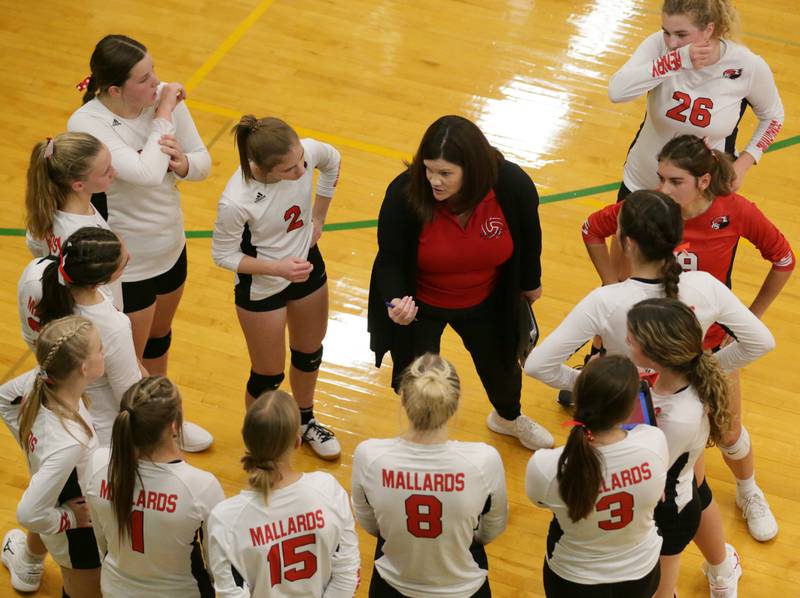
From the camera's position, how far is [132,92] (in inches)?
159

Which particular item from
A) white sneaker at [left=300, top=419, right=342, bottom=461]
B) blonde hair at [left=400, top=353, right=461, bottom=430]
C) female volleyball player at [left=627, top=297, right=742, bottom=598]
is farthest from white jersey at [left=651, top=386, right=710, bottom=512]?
white sneaker at [left=300, top=419, right=342, bottom=461]

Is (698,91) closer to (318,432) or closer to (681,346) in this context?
(681,346)

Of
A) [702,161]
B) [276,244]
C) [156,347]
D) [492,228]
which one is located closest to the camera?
[702,161]

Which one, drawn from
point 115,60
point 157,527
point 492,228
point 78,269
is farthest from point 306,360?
point 157,527

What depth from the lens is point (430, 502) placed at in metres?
3.04

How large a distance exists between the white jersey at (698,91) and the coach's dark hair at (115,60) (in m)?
2.06

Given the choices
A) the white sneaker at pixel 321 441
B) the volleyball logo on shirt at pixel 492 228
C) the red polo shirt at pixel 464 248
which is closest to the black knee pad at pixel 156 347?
the white sneaker at pixel 321 441

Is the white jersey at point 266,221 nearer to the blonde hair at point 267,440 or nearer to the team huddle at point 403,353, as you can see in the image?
the team huddle at point 403,353

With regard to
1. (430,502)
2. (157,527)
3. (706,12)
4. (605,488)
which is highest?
(706,12)

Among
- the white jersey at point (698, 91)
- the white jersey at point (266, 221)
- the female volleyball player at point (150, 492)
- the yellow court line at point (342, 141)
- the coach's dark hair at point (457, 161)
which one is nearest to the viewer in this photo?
the female volleyball player at point (150, 492)

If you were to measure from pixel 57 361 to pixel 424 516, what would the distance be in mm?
1235

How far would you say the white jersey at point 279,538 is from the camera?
9.65 ft

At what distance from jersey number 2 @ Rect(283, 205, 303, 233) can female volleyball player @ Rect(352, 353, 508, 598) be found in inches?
48.3

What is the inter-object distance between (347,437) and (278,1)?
4082mm
